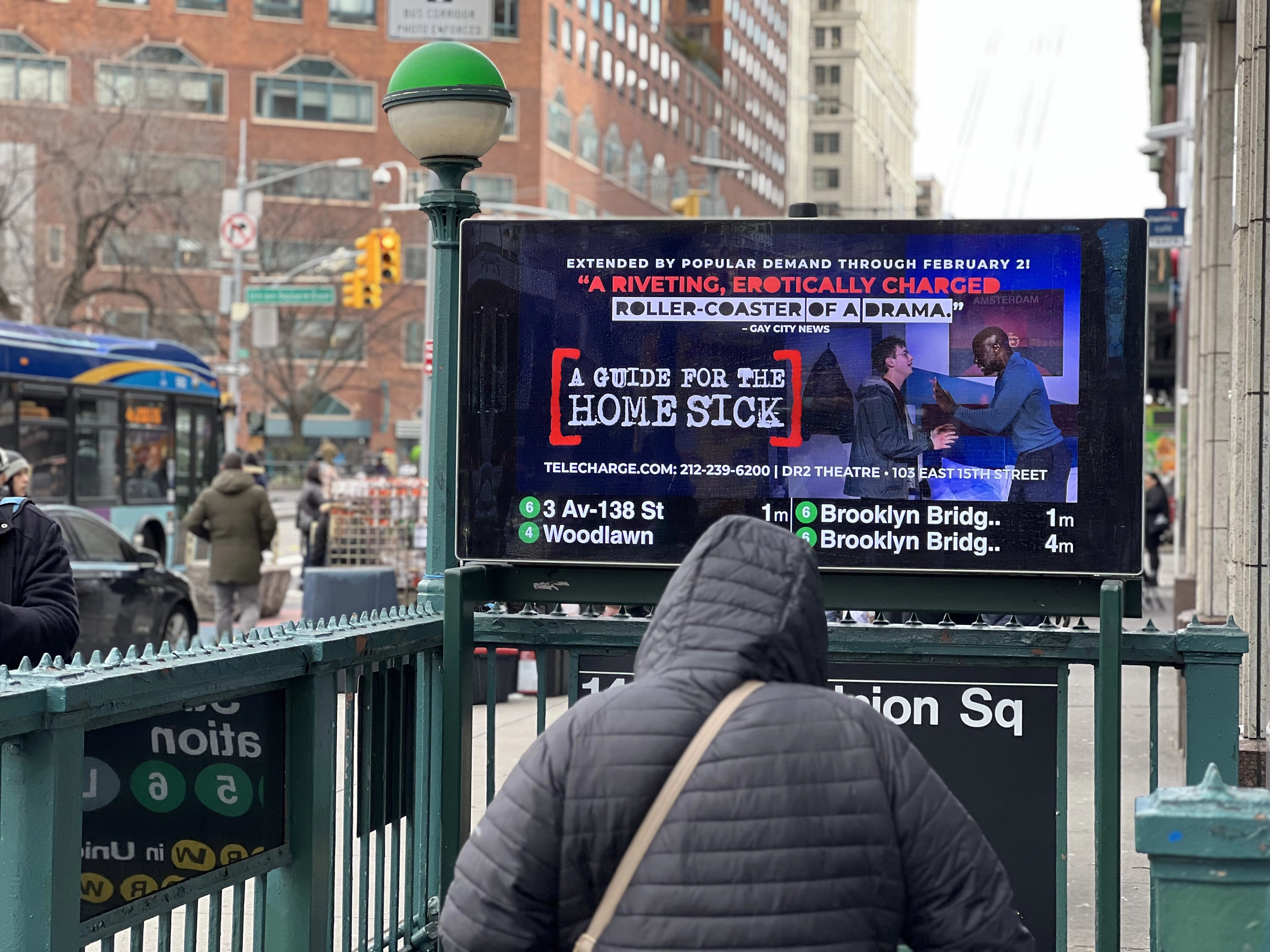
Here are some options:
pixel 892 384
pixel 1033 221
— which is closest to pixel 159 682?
pixel 892 384

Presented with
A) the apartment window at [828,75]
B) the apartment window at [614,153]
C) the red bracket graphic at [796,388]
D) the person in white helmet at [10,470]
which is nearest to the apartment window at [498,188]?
the apartment window at [614,153]

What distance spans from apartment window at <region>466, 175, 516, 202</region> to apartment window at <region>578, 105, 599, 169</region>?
6.69 meters

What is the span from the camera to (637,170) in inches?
3194

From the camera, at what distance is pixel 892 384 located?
15.4ft

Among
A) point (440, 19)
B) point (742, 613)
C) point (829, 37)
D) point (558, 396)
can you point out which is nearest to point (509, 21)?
point (440, 19)

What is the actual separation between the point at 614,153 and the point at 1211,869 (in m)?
77.8

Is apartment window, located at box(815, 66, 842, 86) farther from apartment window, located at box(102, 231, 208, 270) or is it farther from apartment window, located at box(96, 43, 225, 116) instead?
apartment window, located at box(102, 231, 208, 270)

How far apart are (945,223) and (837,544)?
960mm

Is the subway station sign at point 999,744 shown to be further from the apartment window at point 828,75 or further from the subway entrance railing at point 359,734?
the apartment window at point 828,75

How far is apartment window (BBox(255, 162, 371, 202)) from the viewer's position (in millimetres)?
63281

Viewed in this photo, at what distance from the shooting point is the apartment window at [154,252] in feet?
149

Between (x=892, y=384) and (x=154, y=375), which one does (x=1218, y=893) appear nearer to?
(x=892, y=384)

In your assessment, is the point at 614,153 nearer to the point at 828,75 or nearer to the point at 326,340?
the point at 326,340

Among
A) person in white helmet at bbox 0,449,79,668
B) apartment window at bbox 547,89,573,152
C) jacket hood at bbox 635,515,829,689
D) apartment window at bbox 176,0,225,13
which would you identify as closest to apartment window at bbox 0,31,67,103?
apartment window at bbox 176,0,225,13
